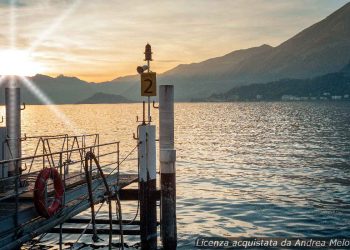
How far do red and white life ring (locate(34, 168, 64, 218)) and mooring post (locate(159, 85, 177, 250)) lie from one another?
399cm

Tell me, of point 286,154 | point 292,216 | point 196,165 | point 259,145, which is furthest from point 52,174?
point 259,145

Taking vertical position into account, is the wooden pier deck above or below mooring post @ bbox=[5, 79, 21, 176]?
below

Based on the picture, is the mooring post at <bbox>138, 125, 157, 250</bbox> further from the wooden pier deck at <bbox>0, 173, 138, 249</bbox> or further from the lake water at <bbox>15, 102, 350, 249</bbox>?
the lake water at <bbox>15, 102, 350, 249</bbox>

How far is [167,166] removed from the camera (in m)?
14.4

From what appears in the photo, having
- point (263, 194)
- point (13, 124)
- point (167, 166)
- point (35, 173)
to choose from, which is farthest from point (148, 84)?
point (263, 194)

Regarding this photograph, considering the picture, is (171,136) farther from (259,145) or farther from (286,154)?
(259,145)

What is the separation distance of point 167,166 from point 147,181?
0.84 meters

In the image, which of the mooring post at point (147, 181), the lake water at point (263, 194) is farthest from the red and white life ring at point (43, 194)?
the lake water at point (263, 194)

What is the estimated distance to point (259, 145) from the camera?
209 feet

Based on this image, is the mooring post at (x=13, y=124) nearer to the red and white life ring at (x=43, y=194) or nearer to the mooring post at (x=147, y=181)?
the mooring post at (x=147, y=181)

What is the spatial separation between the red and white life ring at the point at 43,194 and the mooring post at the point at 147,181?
3.52m

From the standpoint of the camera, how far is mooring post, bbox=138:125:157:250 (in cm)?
1437

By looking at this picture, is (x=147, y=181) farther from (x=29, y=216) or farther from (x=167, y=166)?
(x=29, y=216)

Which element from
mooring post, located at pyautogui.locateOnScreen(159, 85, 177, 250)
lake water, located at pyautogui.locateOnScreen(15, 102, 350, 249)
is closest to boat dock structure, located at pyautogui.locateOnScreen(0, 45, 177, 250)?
mooring post, located at pyautogui.locateOnScreen(159, 85, 177, 250)
